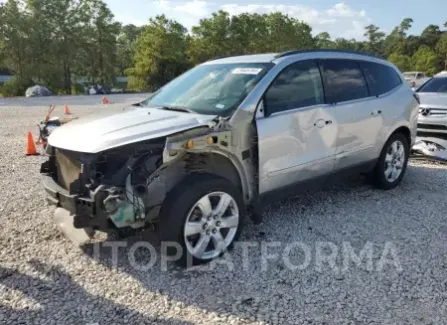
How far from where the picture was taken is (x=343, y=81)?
4922 mm

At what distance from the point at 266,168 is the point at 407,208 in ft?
6.94

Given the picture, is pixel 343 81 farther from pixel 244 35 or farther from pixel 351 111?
pixel 244 35

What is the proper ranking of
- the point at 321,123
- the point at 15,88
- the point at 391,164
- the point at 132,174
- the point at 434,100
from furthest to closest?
1. the point at 15,88
2. the point at 434,100
3. the point at 391,164
4. the point at 321,123
5. the point at 132,174

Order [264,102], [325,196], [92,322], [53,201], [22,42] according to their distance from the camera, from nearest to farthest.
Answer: [92,322] → [53,201] → [264,102] → [325,196] → [22,42]

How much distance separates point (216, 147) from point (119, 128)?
2.74ft

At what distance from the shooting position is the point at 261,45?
4950cm

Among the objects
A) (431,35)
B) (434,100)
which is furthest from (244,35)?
(431,35)

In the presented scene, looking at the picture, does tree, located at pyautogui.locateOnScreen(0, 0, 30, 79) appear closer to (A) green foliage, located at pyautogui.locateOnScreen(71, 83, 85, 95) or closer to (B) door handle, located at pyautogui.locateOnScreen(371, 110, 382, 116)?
(A) green foliage, located at pyautogui.locateOnScreen(71, 83, 85, 95)

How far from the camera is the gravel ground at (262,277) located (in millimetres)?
2986

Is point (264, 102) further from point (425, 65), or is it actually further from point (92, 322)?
point (425, 65)

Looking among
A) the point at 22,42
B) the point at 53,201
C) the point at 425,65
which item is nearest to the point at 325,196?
the point at 53,201

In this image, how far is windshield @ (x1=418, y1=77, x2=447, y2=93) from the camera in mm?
9367

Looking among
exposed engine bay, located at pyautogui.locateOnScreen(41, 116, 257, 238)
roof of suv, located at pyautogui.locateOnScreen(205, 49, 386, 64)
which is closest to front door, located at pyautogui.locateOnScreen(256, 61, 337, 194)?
roof of suv, located at pyautogui.locateOnScreen(205, 49, 386, 64)

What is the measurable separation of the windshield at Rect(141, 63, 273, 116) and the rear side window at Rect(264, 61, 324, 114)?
7.5 inches
